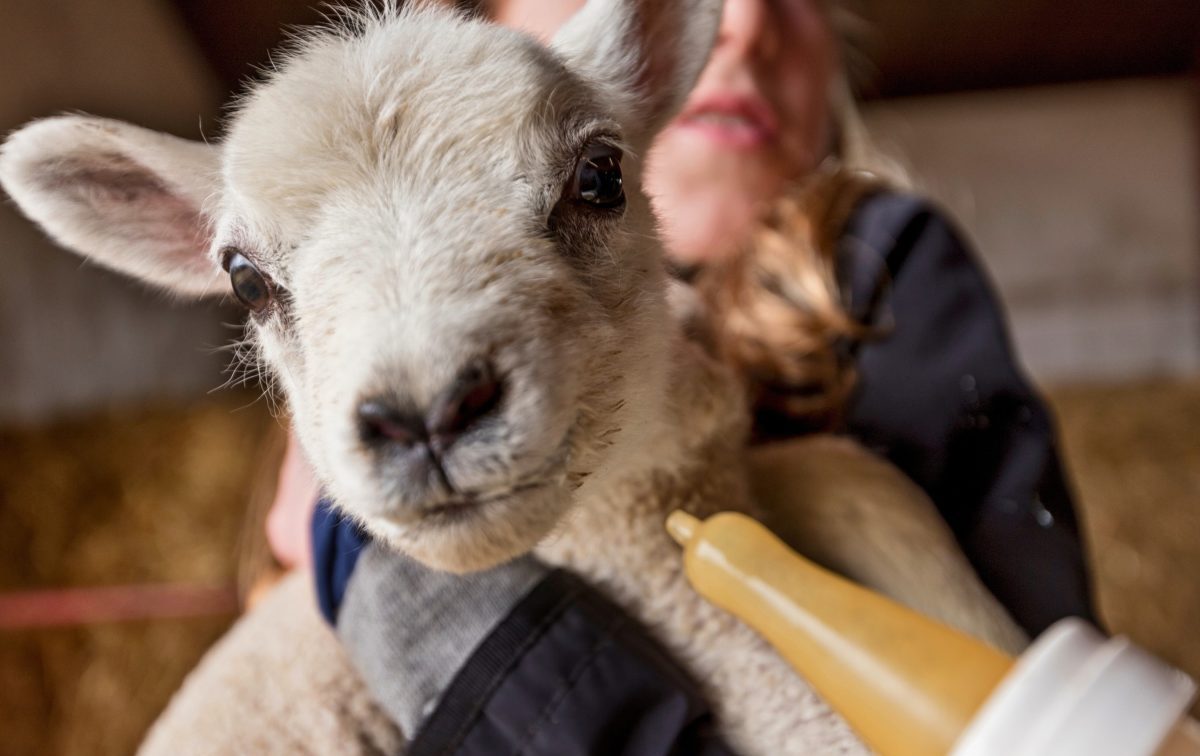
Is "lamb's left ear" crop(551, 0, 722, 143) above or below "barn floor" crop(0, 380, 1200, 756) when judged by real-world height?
above

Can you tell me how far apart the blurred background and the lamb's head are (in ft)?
0.13

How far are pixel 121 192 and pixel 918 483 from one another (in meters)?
0.75

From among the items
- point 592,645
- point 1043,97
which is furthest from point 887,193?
point 1043,97

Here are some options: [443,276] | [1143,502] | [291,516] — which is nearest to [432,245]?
[443,276]

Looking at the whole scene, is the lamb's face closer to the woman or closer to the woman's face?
the woman

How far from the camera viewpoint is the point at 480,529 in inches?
15.5

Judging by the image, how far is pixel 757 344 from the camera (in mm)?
1021

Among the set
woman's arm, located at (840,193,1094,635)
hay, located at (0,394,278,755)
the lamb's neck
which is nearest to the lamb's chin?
the lamb's neck

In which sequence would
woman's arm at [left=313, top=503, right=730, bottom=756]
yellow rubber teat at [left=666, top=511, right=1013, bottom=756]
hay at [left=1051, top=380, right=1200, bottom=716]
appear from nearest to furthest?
yellow rubber teat at [left=666, top=511, right=1013, bottom=756] < woman's arm at [left=313, top=503, right=730, bottom=756] < hay at [left=1051, top=380, right=1200, bottom=716]

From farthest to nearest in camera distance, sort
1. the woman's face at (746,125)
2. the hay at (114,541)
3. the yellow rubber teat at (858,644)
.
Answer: the hay at (114,541) → the woman's face at (746,125) → the yellow rubber teat at (858,644)

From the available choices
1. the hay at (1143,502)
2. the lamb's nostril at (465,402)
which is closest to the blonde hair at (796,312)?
the lamb's nostril at (465,402)

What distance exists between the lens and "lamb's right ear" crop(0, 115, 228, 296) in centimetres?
50

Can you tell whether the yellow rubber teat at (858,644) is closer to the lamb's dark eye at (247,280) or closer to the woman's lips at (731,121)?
the lamb's dark eye at (247,280)

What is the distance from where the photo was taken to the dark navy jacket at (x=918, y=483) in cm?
49
